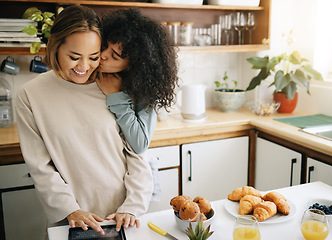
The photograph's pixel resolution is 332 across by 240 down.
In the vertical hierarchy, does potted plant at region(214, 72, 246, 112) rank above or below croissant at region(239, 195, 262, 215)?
above

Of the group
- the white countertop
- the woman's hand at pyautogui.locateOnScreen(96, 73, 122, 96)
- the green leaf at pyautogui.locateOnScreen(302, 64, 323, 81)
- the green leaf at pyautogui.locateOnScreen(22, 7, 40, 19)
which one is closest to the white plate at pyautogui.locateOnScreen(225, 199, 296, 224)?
the white countertop

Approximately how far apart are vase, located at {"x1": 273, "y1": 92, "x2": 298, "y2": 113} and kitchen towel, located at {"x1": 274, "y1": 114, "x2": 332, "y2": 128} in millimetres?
144

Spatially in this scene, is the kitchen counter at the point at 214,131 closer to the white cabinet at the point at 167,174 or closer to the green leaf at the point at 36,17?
the white cabinet at the point at 167,174

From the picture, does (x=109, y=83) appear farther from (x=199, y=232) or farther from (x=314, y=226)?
(x=314, y=226)

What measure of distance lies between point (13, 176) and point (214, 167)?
1305 millimetres

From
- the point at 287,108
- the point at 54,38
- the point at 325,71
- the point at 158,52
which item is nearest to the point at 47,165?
the point at 54,38

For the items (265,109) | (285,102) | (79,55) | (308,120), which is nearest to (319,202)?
(79,55)

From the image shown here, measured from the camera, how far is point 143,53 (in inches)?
51.6

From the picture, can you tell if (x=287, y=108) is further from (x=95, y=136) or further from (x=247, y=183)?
(x=95, y=136)

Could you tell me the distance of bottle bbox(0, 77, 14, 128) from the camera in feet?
7.79

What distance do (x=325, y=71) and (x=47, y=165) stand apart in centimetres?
231

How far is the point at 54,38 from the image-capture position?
1.24 metres

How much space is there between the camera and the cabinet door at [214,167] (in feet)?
8.01

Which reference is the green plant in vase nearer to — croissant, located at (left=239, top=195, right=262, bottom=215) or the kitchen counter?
croissant, located at (left=239, top=195, right=262, bottom=215)
